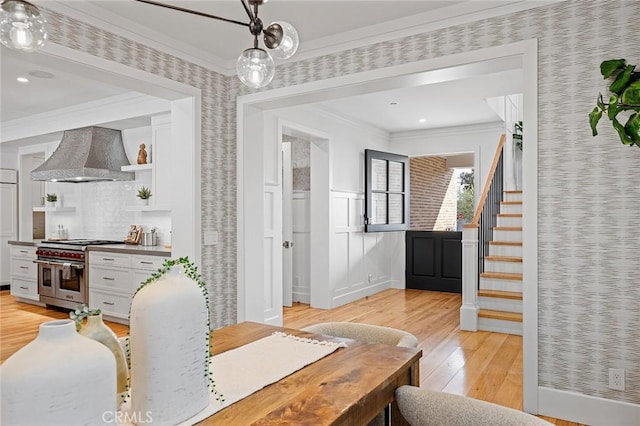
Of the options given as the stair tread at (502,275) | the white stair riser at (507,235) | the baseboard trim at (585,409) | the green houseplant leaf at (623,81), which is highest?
the green houseplant leaf at (623,81)

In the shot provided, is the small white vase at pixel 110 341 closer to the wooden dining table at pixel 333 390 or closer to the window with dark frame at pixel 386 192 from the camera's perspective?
the wooden dining table at pixel 333 390

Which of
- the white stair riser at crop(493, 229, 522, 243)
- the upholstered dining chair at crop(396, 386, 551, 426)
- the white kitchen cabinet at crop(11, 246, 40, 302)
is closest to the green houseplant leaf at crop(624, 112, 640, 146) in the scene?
the upholstered dining chair at crop(396, 386, 551, 426)

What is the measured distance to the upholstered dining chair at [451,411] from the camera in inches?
48.2

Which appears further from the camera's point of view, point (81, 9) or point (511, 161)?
point (511, 161)

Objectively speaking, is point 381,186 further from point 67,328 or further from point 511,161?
point 67,328

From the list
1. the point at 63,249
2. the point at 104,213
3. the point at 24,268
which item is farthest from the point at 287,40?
the point at 24,268

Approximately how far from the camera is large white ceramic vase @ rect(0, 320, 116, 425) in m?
0.74

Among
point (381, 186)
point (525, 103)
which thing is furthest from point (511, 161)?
point (525, 103)

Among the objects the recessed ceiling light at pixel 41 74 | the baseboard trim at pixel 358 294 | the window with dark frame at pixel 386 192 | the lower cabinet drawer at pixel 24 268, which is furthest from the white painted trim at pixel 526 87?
the lower cabinet drawer at pixel 24 268

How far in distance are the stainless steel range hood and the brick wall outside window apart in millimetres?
5050

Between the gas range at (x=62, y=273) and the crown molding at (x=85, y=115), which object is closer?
the crown molding at (x=85, y=115)

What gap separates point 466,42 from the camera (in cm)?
280

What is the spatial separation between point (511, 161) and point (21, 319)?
274 inches

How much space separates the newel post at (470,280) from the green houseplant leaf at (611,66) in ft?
8.34
